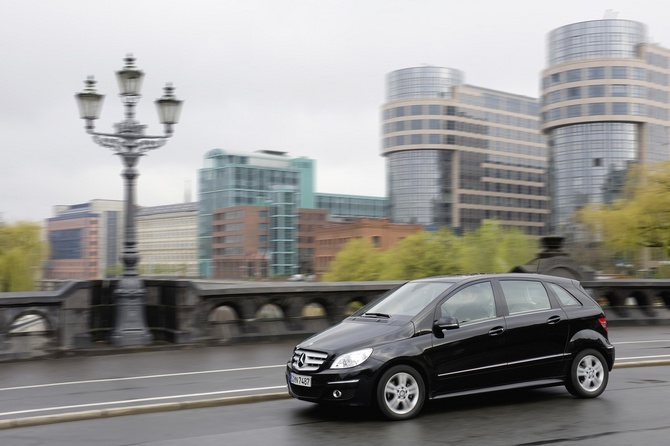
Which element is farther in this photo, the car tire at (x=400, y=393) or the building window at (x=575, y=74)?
the building window at (x=575, y=74)

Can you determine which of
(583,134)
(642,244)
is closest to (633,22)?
(583,134)

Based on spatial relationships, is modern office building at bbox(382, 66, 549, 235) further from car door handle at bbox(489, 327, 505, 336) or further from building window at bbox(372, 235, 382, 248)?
car door handle at bbox(489, 327, 505, 336)

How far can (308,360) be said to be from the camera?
797 centimetres

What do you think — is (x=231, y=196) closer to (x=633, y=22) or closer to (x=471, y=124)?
(x=471, y=124)

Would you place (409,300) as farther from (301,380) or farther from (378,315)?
(301,380)

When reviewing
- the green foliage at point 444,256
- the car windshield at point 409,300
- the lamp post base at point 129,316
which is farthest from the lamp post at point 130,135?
the green foliage at point 444,256

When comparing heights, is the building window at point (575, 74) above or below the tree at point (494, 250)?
above

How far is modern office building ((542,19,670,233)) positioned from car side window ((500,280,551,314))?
117 metres

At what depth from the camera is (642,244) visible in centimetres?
5150

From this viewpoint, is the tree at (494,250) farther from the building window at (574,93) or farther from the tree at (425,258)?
the building window at (574,93)

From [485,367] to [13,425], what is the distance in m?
4.80

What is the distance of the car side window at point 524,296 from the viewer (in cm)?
882

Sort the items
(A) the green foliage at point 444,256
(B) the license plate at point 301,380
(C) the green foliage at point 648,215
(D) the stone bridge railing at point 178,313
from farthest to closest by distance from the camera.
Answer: (A) the green foliage at point 444,256, (C) the green foliage at point 648,215, (D) the stone bridge railing at point 178,313, (B) the license plate at point 301,380

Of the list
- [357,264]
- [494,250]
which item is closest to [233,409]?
[494,250]
